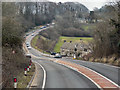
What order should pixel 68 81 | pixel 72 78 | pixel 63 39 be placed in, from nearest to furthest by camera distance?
1. pixel 68 81
2. pixel 72 78
3. pixel 63 39

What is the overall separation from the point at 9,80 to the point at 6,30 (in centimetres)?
1089

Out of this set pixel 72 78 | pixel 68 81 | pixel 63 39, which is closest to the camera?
pixel 68 81

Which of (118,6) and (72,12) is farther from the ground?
(72,12)

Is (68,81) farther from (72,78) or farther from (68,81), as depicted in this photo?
(72,78)

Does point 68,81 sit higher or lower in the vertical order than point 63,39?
lower

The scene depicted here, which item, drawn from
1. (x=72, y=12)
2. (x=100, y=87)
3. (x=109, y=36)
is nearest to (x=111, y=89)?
(x=100, y=87)

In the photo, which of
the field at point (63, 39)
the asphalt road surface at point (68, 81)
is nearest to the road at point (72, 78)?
the asphalt road surface at point (68, 81)

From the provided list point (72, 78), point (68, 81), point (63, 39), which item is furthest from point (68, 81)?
point (63, 39)

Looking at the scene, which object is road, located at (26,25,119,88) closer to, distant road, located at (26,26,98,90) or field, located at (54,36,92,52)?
distant road, located at (26,26,98,90)

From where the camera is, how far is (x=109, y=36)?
3053 centimetres

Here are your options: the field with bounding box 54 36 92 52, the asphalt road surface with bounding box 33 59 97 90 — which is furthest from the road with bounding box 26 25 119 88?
the field with bounding box 54 36 92 52

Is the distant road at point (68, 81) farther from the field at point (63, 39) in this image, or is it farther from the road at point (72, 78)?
the field at point (63, 39)

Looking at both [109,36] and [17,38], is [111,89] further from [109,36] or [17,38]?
[109,36]

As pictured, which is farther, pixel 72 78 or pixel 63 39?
pixel 63 39
